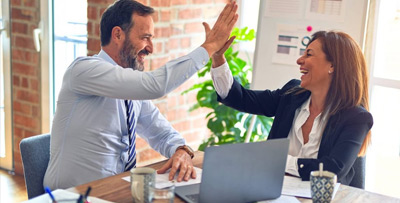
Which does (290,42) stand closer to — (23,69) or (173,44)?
(173,44)

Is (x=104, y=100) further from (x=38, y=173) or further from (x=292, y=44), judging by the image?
(x=292, y=44)

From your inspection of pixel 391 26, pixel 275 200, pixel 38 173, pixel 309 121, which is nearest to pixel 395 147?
pixel 391 26

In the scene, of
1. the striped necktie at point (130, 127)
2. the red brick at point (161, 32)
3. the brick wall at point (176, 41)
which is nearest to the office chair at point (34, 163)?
the striped necktie at point (130, 127)

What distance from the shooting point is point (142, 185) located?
1.73 m

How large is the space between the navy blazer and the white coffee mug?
627 millimetres

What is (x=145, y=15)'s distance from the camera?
2.32 metres

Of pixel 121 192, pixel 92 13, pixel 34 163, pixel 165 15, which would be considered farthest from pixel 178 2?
pixel 121 192

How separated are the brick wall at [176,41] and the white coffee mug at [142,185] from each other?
1648 mm

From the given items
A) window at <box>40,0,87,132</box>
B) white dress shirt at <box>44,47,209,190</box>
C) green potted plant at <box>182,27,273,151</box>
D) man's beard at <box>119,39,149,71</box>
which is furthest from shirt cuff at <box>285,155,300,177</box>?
window at <box>40,0,87,132</box>

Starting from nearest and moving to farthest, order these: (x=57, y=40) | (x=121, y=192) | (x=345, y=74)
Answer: (x=121, y=192), (x=345, y=74), (x=57, y=40)

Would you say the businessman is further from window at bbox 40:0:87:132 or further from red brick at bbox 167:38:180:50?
window at bbox 40:0:87:132

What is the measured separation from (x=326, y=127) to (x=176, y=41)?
5.01ft

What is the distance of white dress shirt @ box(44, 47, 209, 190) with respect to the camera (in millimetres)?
2051

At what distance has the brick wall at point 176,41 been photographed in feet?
11.0
